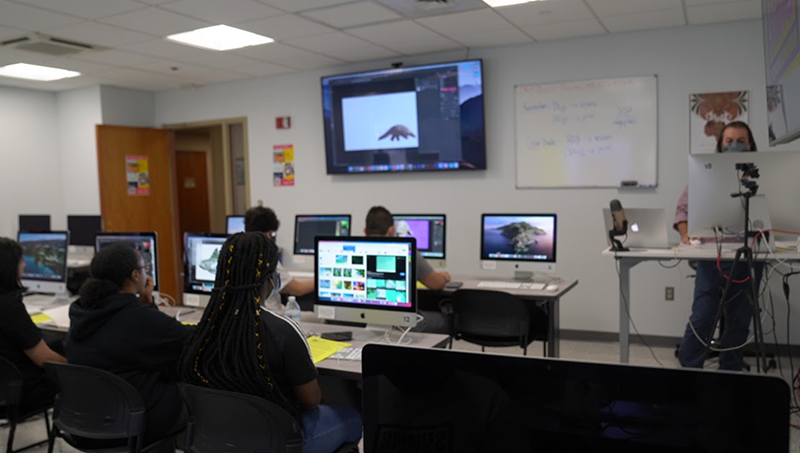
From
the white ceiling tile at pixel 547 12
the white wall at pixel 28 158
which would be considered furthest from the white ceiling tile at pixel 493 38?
the white wall at pixel 28 158

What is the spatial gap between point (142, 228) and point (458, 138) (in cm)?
416

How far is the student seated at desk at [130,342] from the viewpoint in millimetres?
2252

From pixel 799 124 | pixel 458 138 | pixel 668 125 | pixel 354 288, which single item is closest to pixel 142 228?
pixel 458 138

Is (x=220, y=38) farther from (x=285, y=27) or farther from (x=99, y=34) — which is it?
(x=99, y=34)

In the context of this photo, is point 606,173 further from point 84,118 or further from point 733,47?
point 84,118

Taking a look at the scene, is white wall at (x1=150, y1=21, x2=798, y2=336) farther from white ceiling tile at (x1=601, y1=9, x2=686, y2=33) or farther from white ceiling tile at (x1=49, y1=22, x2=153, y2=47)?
white ceiling tile at (x1=49, y1=22, x2=153, y2=47)

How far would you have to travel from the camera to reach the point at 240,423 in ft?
6.11

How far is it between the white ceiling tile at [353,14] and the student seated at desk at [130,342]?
2608 mm

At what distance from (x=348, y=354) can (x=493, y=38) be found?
12.0 ft

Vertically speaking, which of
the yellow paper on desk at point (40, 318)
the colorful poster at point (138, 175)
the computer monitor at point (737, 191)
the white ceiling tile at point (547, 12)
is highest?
the white ceiling tile at point (547, 12)

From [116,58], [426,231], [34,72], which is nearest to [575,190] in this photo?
[426,231]

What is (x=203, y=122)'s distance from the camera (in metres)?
7.28

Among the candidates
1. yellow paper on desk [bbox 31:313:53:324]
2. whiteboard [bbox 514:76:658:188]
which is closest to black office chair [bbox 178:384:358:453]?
yellow paper on desk [bbox 31:313:53:324]

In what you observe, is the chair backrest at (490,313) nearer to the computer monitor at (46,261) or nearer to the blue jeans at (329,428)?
the blue jeans at (329,428)
